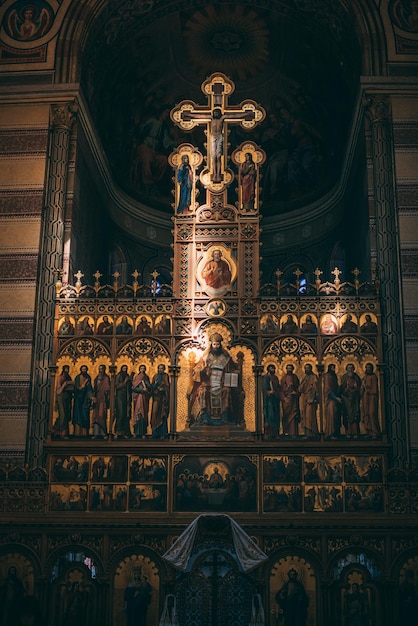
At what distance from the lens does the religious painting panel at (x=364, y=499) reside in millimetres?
20938

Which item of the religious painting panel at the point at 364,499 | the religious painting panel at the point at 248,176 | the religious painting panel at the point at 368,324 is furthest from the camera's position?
the religious painting panel at the point at 248,176

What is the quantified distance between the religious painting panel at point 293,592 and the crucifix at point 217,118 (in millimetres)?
9306

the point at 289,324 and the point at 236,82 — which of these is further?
the point at 236,82

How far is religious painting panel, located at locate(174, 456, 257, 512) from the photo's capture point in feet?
69.7

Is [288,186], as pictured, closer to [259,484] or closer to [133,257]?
[133,257]

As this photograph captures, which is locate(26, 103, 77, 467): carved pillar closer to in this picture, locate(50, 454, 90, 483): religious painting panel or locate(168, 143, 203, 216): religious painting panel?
locate(50, 454, 90, 483): religious painting panel

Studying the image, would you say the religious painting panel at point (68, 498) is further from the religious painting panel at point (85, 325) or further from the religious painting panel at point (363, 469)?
the religious painting panel at point (363, 469)

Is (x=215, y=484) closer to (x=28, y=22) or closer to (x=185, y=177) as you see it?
(x=185, y=177)

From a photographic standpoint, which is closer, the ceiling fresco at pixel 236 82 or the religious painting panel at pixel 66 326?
the religious painting panel at pixel 66 326

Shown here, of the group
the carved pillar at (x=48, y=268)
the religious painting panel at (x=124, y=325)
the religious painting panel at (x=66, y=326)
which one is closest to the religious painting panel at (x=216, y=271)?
the religious painting panel at (x=124, y=325)

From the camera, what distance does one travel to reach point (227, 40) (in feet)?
96.7

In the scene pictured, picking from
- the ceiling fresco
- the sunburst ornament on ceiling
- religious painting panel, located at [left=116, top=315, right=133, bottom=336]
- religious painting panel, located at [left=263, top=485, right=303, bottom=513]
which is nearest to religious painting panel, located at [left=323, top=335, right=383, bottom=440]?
religious painting panel, located at [left=263, top=485, right=303, bottom=513]

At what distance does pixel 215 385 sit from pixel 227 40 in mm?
12425

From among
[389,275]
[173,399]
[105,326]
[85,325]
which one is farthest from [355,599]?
[85,325]
